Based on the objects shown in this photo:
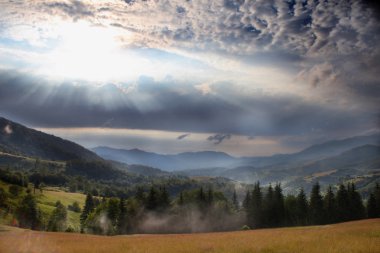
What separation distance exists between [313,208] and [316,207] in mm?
819

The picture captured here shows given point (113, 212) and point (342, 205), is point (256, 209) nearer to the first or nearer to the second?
point (342, 205)

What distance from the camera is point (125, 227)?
97.8 m

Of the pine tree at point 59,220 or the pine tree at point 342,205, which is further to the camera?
the pine tree at point 59,220

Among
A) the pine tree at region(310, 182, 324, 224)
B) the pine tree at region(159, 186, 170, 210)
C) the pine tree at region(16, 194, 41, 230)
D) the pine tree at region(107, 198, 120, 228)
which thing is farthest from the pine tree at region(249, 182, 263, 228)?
the pine tree at region(16, 194, 41, 230)

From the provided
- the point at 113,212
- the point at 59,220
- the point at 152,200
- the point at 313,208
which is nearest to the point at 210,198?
the point at 152,200

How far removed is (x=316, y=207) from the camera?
96438 millimetres

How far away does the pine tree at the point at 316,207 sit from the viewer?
9544cm

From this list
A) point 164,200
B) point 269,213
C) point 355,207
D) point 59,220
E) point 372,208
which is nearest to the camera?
point 355,207

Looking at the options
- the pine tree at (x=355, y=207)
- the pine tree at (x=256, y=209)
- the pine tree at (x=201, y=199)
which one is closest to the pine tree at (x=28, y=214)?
the pine tree at (x=201, y=199)

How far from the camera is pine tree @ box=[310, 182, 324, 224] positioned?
313 ft

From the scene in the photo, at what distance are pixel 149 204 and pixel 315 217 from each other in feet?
143

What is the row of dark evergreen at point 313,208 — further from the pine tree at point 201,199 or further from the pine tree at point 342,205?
the pine tree at point 201,199

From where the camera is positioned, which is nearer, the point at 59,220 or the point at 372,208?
the point at 372,208

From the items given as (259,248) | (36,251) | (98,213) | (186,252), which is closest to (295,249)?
(259,248)
